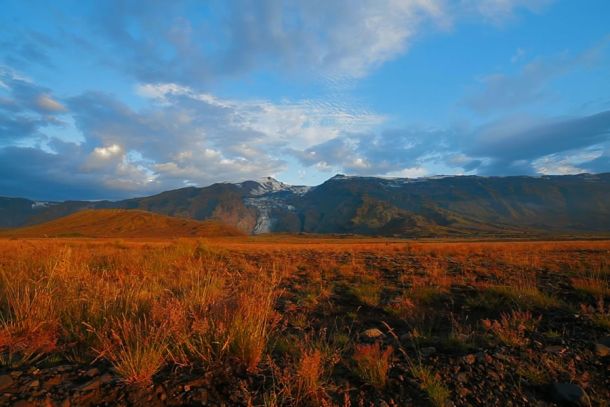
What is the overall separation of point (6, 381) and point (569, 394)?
4.91 metres

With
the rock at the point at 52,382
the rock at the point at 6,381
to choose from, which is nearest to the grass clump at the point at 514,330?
the rock at the point at 52,382

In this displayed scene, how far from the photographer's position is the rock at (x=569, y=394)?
9.86 ft

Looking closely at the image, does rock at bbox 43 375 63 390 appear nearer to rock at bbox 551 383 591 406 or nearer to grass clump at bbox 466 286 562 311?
rock at bbox 551 383 591 406

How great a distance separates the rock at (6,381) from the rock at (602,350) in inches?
229

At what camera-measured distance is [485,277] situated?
381 inches

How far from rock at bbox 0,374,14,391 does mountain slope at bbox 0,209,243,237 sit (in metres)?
119

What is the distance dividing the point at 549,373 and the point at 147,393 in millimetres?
3778

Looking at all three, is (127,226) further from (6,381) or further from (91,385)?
(91,385)

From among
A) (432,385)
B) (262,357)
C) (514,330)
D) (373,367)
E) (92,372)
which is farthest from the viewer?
(514,330)

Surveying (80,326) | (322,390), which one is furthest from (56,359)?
(322,390)

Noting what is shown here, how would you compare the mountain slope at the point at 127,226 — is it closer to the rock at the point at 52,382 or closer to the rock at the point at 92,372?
the rock at the point at 92,372

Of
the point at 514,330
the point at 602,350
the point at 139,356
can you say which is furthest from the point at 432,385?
the point at 139,356

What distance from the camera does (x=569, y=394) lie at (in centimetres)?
312

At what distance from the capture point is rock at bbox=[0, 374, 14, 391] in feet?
9.83
